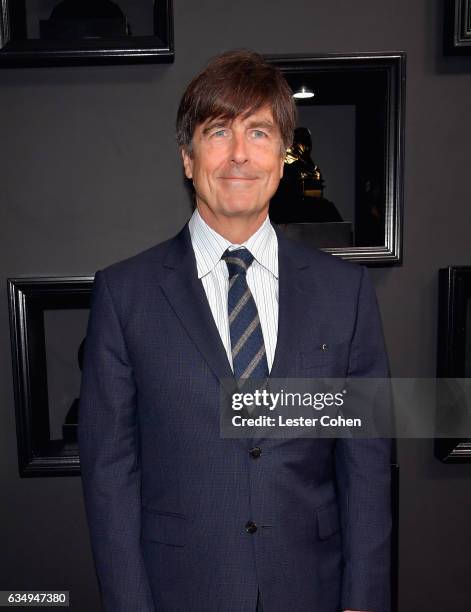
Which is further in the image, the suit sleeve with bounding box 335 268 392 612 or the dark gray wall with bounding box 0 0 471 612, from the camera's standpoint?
the dark gray wall with bounding box 0 0 471 612

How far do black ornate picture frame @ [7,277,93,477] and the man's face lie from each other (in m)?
0.59

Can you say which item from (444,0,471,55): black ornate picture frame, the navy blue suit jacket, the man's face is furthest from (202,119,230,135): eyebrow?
(444,0,471,55): black ornate picture frame

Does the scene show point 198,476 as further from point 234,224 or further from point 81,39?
point 81,39

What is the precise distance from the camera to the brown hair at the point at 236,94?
48.5 inches

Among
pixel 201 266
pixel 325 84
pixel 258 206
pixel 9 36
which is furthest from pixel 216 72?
pixel 9 36

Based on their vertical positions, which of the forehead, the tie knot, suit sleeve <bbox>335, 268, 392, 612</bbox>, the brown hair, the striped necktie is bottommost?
suit sleeve <bbox>335, 268, 392, 612</bbox>

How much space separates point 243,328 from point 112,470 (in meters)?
0.41

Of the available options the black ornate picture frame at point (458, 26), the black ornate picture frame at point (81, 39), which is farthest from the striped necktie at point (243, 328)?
the black ornate picture frame at point (458, 26)

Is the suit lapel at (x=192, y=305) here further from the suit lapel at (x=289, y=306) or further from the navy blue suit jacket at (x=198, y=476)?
the suit lapel at (x=289, y=306)

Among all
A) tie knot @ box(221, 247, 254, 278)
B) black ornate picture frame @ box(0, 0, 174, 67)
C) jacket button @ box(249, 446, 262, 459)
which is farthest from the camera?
black ornate picture frame @ box(0, 0, 174, 67)

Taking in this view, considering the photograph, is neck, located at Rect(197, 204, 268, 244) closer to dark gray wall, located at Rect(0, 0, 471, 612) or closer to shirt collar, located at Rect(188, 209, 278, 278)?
shirt collar, located at Rect(188, 209, 278, 278)

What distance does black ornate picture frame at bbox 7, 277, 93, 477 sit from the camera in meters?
1.66

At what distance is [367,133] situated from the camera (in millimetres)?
1741

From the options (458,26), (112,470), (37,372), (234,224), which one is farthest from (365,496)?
(458,26)
